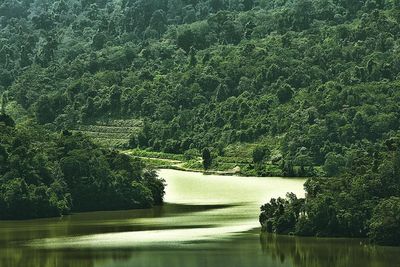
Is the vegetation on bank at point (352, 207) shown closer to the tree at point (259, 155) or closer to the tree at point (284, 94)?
the tree at point (259, 155)

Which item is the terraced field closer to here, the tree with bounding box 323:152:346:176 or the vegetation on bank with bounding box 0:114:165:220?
the tree with bounding box 323:152:346:176

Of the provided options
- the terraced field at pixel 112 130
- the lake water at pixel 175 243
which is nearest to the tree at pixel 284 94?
the terraced field at pixel 112 130

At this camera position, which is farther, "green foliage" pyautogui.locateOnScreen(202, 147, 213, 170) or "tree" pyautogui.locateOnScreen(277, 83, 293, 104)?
"tree" pyautogui.locateOnScreen(277, 83, 293, 104)

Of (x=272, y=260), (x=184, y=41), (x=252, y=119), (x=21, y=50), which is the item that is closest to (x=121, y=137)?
(x=252, y=119)

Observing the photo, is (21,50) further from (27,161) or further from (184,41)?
(27,161)

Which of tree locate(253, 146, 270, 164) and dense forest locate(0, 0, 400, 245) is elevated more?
dense forest locate(0, 0, 400, 245)

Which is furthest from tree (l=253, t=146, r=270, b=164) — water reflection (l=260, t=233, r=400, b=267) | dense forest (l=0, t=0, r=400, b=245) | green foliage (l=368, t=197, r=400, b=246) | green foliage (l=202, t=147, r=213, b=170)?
green foliage (l=368, t=197, r=400, b=246)
